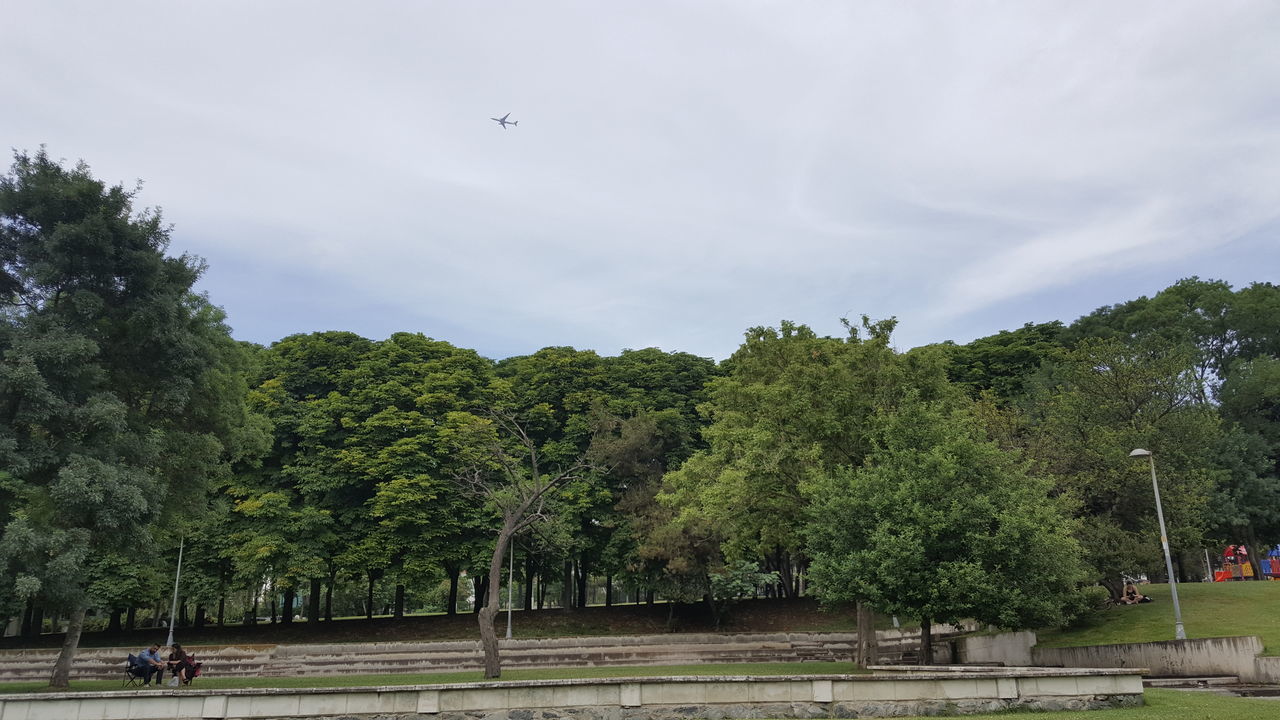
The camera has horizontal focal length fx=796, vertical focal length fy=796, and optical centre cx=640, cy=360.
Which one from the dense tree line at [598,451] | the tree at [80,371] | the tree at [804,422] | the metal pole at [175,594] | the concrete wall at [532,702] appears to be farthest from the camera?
the metal pole at [175,594]

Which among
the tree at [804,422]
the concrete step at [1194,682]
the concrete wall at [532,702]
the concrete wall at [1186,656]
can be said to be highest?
the tree at [804,422]

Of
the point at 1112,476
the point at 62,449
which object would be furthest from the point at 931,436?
the point at 62,449

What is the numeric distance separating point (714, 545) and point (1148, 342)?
2345cm

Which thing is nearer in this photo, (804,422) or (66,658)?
(66,658)

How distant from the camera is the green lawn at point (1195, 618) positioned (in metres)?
25.1

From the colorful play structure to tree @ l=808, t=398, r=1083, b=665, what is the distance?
107 feet

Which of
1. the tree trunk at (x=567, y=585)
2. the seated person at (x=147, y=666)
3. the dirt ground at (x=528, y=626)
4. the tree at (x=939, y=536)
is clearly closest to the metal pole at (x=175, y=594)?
the dirt ground at (x=528, y=626)

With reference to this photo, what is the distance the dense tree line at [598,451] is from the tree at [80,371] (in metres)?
0.09

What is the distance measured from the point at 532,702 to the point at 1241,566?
54.1 meters

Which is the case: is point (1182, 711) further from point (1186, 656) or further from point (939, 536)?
point (1186, 656)

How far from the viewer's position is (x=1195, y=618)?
2694 centimetres

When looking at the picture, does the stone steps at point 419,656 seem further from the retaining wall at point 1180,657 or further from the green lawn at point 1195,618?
the retaining wall at point 1180,657

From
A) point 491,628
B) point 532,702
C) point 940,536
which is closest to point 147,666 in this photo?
point 491,628

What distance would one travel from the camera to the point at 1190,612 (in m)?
27.8
